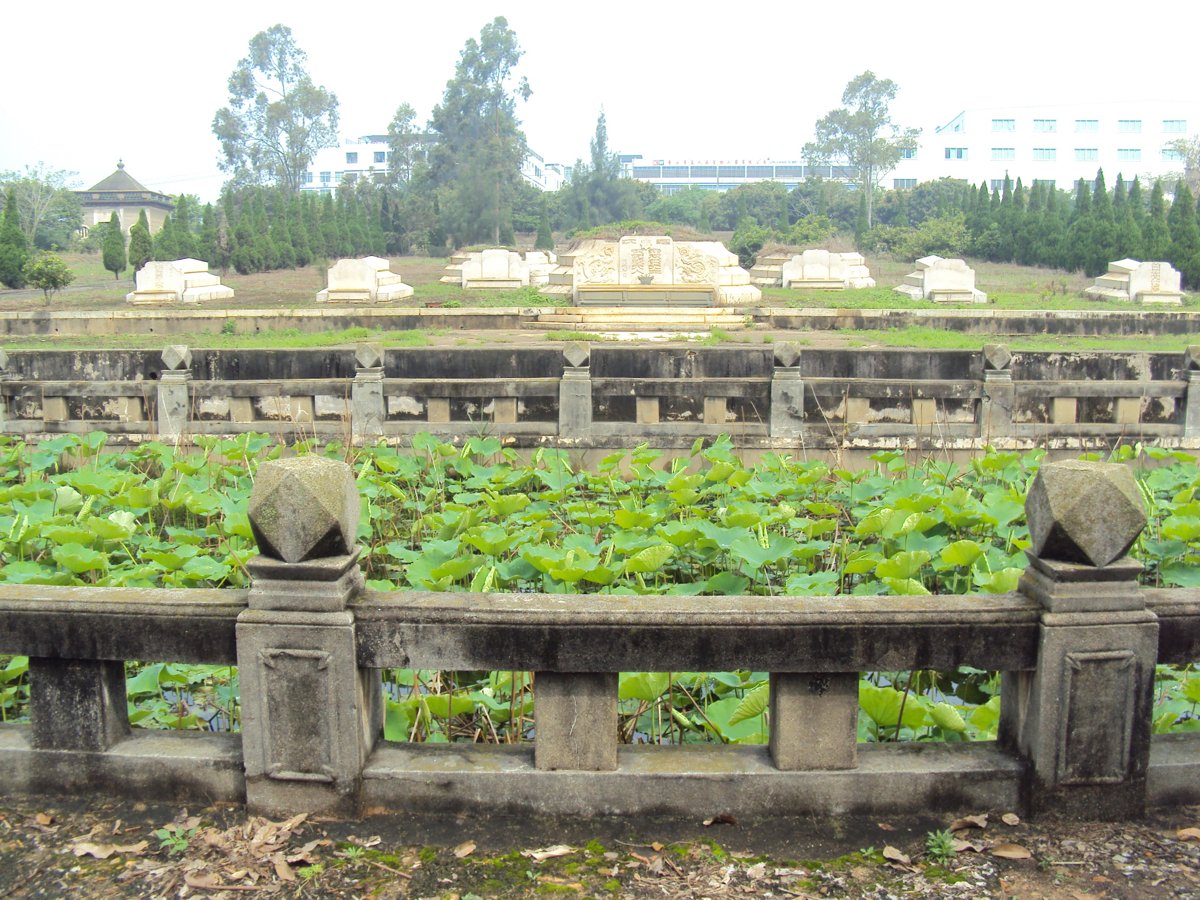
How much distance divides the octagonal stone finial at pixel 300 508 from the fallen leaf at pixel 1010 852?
199 centimetres

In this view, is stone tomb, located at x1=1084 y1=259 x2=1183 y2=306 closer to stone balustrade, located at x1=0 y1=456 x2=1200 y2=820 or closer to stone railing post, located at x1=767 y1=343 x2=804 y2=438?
stone railing post, located at x1=767 y1=343 x2=804 y2=438

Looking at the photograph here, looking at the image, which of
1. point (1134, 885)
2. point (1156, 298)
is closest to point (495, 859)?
point (1134, 885)

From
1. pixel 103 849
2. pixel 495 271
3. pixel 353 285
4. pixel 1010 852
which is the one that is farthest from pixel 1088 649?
pixel 495 271

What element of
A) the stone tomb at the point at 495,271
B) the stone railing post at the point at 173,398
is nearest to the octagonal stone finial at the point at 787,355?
the stone railing post at the point at 173,398

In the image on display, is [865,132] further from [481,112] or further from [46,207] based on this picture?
[46,207]

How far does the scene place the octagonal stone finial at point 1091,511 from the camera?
2932 mm

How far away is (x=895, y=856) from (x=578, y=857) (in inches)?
34.2

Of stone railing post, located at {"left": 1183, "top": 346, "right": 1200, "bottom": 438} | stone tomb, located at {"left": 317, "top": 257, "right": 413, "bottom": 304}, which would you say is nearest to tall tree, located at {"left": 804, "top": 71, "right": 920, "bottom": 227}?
stone tomb, located at {"left": 317, "top": 257, "right": 413, "bottom": 304}

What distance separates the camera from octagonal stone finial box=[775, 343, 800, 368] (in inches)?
373

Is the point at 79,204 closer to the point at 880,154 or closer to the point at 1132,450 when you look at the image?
the point at 880,154

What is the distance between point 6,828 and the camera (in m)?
3.17

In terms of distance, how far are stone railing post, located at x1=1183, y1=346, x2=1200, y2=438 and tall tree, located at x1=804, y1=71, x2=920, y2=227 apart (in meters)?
58.9

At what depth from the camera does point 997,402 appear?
955 centimetres

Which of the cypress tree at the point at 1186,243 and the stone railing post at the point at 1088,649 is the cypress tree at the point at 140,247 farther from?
the stone railing post at the point at 1088,649
